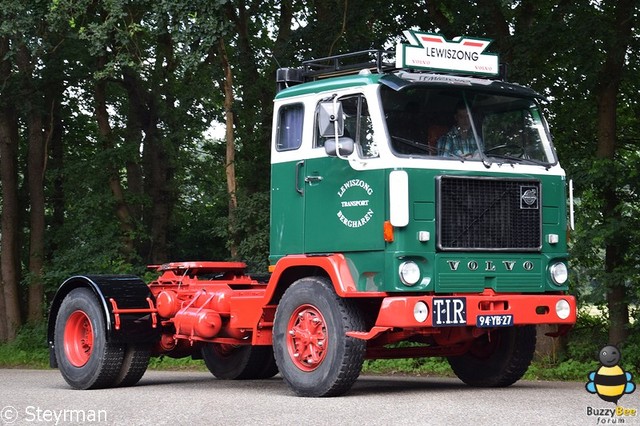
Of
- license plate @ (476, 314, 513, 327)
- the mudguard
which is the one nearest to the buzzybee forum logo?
license plate @ (476, 314, 513, 327)

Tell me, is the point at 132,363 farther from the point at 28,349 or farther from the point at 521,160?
the point at 28,349

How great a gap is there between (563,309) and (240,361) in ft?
16.9

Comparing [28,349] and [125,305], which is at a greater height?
[125,305]

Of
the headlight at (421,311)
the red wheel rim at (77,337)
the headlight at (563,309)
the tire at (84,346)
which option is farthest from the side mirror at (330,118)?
the red wheel rim at (77,337)

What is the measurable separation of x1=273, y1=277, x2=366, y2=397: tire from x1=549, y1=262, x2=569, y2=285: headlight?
7.05 feet

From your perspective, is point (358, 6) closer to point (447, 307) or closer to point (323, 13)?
point (323, 13)

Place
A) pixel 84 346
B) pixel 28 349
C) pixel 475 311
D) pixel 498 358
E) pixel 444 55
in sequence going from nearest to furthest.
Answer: pixel 475 311
pixel 444 55
pixel 498 358
pixel 84 346
pixel 28 349

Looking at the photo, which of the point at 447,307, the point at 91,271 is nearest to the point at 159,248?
the point at 91,271

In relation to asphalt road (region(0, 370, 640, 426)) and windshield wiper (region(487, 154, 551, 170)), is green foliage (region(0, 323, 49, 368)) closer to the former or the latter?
asphalt road (region(0, 370, 640, 426))

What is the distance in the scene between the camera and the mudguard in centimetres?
1430

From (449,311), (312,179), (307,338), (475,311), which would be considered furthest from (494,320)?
(312,179)

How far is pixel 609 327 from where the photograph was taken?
1962cm

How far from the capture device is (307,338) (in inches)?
485

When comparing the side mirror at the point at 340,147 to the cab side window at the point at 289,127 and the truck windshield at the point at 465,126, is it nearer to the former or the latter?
the truck windshield at the point at 465,126
